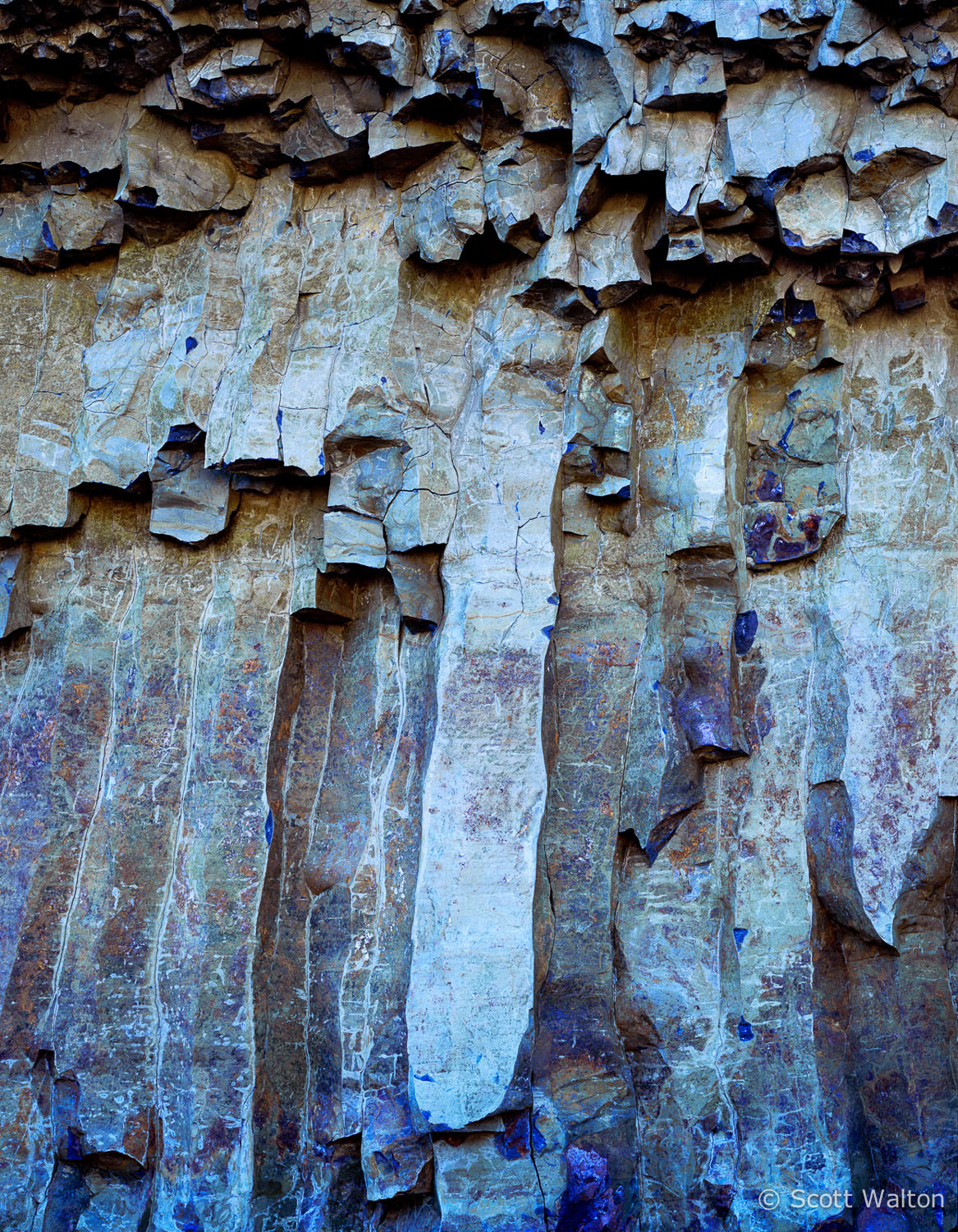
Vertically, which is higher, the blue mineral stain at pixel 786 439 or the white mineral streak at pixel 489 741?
the blue mineral stain at pixel 786 439

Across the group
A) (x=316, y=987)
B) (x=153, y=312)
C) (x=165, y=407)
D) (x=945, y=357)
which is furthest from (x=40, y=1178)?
(x=945, y=357)

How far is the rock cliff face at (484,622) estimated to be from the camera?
482 cm

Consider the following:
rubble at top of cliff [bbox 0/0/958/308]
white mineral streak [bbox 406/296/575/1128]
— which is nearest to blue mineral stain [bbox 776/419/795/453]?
rubble at top of cliff [bbox 0/0/958/308]

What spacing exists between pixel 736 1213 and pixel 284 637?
287cm

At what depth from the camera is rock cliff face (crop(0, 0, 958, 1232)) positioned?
4816mm

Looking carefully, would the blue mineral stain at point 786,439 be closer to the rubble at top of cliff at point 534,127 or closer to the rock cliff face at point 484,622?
the rock cliff face at point 484,622

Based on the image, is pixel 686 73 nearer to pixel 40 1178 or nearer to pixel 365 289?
pixel 365 289

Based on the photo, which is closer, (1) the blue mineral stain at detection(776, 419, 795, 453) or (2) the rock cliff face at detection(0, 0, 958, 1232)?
(2) the rock cliff face at detection(0, 0, 958, 1232)

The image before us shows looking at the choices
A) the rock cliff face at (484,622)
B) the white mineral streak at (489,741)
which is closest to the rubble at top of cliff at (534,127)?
the rock cliff face at (484,622)

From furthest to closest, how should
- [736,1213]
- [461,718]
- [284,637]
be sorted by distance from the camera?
[284,637] → [461,718] → [736,1213]

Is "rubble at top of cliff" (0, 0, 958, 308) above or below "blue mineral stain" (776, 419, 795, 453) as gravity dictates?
above

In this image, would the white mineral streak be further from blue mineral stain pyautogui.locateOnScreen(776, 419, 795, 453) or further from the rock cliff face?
blue mineral stain pyautogui.locateOnScreen(776, 419, 795, 453)

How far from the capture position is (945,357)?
525 centimetres

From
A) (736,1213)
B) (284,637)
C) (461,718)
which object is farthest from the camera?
(284,637)
